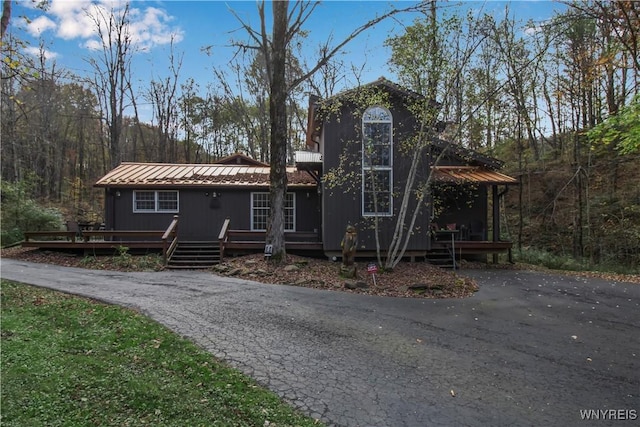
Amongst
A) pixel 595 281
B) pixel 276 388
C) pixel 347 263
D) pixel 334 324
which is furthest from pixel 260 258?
pixel 595 281

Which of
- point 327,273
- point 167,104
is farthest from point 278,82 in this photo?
point 167,104

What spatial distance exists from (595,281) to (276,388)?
416 inches

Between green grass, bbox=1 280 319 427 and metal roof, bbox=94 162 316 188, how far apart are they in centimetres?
899

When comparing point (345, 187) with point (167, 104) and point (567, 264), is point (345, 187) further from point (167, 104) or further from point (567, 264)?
point (167, 104)

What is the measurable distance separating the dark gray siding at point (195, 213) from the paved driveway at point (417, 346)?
5243mm

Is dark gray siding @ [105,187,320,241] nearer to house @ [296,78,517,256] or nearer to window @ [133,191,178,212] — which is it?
window @ [133,191,178,212]

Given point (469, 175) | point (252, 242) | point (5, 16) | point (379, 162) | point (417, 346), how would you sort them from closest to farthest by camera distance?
point (417, 346) < point (5, 16) < point (379, 162) < point (252, 242) < point (469, 175)

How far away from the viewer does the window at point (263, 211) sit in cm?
1421

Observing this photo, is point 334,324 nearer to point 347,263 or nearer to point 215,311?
point 215,311

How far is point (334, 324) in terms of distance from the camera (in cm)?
577

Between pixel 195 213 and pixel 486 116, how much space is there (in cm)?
1250

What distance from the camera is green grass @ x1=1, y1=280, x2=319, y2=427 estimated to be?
3.03 m

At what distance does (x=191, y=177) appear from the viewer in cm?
1466

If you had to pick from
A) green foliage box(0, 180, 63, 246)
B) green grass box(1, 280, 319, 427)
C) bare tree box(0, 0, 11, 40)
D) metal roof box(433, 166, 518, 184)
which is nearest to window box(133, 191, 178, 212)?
green foliage box(0, 180, 63, 246)
